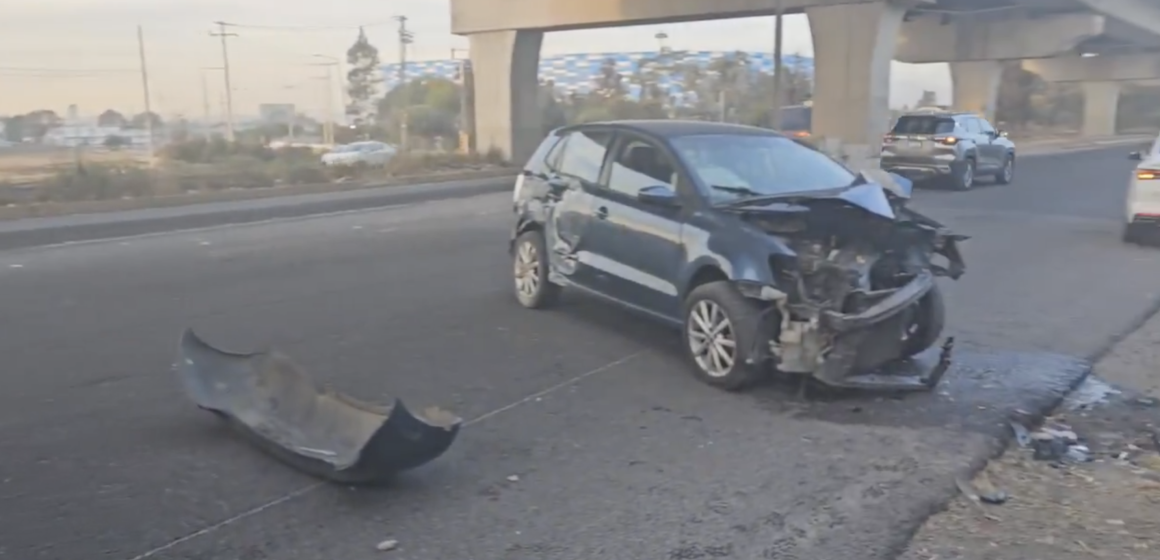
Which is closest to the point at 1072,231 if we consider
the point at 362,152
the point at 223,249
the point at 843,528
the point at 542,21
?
the point at 223,249

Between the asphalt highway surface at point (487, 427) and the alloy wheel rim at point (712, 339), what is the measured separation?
170 mm

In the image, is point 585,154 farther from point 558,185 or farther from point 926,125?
point 926,125

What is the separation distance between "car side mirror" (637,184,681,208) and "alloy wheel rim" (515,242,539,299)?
1.88m

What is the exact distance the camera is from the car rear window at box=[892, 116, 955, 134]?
82.4 ft

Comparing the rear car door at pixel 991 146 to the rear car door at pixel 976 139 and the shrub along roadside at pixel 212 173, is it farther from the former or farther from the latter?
the shrub along roadside at pixel 212 173

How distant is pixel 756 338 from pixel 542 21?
1362 inches

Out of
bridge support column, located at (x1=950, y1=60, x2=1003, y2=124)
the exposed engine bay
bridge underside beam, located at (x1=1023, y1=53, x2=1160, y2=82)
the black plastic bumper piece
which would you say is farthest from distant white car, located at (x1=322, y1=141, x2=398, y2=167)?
A: bridge underside beam, located at (x1=1023, y1=53, x2=1160, y2=82)

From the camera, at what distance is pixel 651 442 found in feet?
20.0

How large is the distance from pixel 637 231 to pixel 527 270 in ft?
6.40

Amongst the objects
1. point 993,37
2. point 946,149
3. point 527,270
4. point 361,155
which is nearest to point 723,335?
point 527,270

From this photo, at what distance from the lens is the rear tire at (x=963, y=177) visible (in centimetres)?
2461

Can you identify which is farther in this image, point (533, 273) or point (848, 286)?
point (533, 273)

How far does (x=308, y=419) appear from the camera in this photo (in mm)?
5996

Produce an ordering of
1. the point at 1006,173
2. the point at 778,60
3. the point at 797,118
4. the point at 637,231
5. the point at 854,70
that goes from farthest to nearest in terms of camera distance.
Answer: the point at 797,118 → the point at 778,60 → the point at 854,70 → the point at 1006,173 → the point at 637,231
